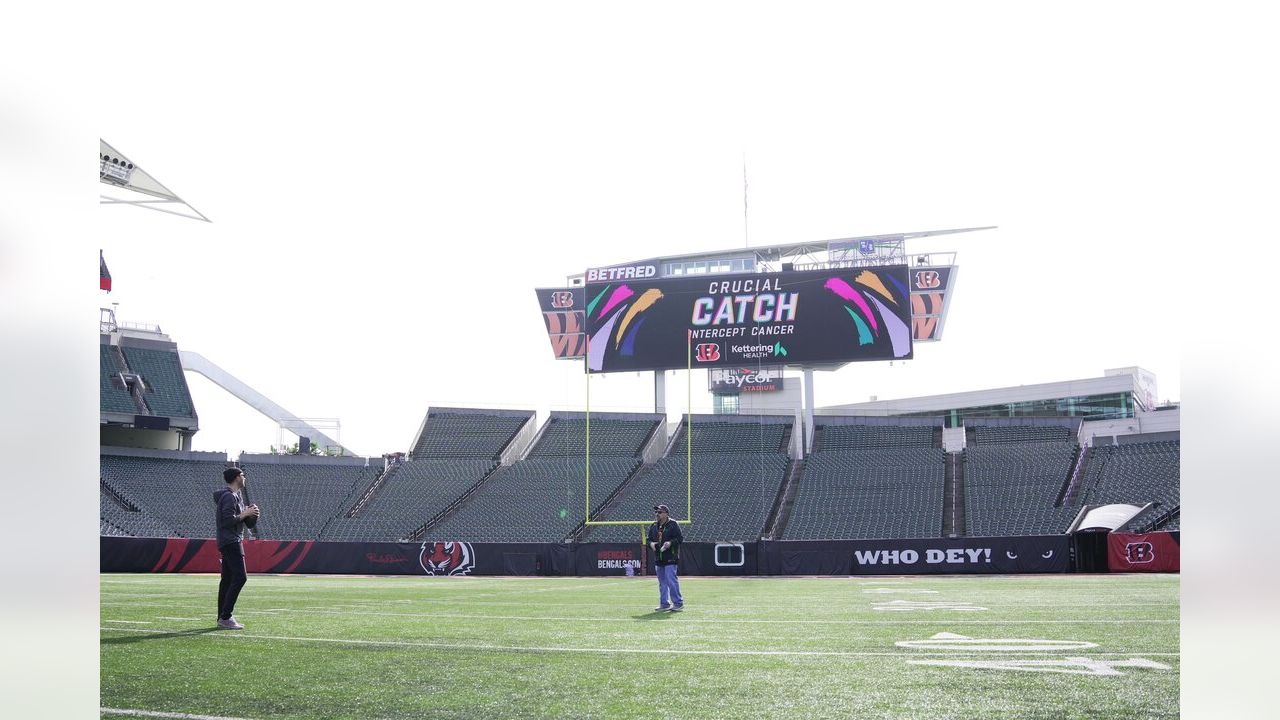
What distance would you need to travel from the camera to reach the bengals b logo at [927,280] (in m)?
33.3

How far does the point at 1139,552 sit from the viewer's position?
23047mm

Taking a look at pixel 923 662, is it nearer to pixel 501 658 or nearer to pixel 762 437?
pixel 501 658

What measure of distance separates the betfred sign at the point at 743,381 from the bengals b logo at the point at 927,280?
11.9m

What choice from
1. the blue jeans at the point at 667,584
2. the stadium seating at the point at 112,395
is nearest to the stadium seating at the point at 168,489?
the stadium seating at the point at 112,395

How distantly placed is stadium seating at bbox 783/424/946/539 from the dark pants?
2214 cm

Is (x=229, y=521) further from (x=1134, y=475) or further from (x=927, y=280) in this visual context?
(x=927, y=280)

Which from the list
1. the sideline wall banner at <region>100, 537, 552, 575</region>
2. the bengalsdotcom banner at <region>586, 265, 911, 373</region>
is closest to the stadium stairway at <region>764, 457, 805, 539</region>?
the bengalsdotcom banner at <region>586, 265, 911, 373</region>

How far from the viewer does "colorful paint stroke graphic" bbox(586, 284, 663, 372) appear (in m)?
33.5

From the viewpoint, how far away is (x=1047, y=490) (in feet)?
98.1

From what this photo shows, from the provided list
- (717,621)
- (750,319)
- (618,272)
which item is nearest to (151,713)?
(717,621)

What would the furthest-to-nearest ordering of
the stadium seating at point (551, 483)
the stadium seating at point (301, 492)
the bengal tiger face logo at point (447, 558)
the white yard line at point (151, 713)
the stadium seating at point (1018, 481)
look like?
1. the stadium seating at point (301, 492)
2. the stadium seating at point (551, 483)
3. the stadium seating at point (1018, 481)
4. the bengal tiger face logo at point (447, 558)
5. the white yard line at point (151, 713)

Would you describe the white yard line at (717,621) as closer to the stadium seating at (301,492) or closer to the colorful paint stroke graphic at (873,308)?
the colorful paint stroke graphic at (873,308)

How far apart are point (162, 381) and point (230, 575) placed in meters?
33.8
